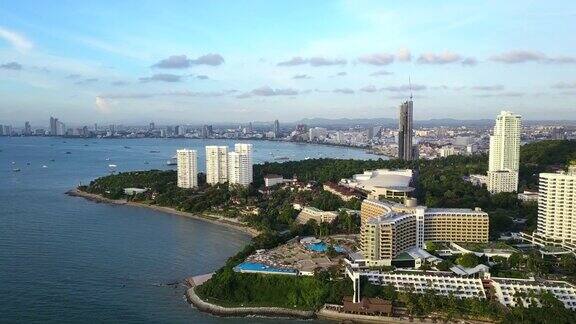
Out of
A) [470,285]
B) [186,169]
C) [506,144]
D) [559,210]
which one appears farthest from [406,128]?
[470,285]

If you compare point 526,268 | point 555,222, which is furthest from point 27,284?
point 555,222

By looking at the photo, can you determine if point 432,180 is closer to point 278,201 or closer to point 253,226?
point 278,201

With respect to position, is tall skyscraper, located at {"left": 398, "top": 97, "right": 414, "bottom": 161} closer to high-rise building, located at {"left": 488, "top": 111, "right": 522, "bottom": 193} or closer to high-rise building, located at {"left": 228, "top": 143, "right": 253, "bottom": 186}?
high-rise building, located at {"left": 488, "top": 111, "right": 522, "bottom": 193}

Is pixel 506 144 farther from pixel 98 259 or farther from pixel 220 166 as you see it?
pixel 98 259

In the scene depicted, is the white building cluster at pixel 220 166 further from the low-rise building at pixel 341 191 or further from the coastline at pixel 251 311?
the coastline at pixel 251 311

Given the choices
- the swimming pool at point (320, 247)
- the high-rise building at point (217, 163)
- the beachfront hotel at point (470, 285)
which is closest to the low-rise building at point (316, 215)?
the swimming pool at point (320, 247)
